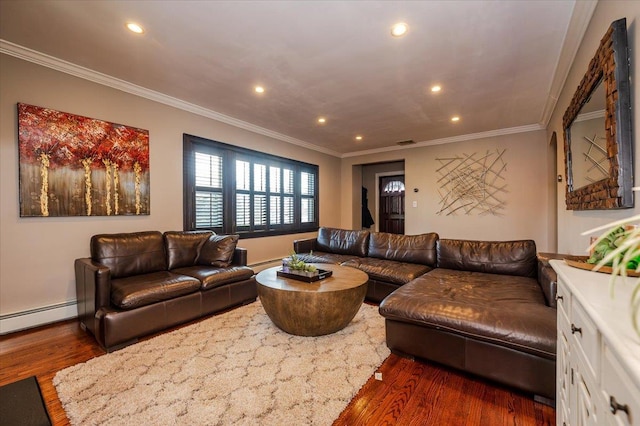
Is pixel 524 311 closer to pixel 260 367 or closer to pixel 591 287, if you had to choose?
pixel 591 287

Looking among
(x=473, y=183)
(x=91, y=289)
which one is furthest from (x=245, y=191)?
(x=473, y=183)

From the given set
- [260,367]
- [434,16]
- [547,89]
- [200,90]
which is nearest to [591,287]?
[260,367]

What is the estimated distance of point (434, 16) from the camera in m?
2.16

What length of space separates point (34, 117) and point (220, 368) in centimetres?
299

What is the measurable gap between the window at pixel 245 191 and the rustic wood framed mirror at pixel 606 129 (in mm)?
4286

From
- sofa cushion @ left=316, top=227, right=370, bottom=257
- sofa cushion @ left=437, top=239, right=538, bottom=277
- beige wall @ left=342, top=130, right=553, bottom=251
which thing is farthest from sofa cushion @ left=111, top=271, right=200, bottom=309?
beige wall @ left=342, top=130, right=553, bottom=251

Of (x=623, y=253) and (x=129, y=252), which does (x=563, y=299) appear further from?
(x=129, y=252)

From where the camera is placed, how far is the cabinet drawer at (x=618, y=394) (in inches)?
21.5

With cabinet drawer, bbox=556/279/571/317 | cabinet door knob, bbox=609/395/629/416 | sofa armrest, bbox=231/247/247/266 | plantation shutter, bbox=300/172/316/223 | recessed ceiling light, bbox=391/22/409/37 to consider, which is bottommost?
sofa armrest, bbox=231/247/247/266

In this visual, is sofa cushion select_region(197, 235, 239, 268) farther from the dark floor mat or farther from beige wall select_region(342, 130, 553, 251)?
beige wall select_region(342, 130, 553, 251)

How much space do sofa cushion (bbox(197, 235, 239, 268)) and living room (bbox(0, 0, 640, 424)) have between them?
2.21ft

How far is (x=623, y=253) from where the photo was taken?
103 cm

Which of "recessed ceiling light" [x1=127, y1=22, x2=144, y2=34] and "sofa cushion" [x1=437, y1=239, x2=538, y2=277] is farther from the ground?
"recessed ceiling light" [x1=127, y1=22, x2=144, y2=34]

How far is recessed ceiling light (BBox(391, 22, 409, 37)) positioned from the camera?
2.26 m
